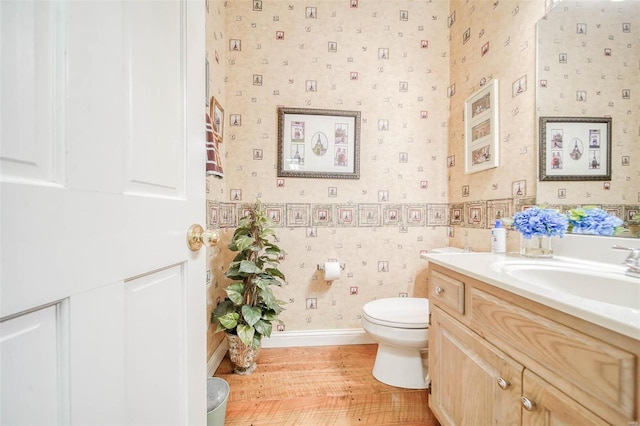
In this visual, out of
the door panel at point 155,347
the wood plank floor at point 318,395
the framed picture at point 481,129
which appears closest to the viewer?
the door panel at point 155,347

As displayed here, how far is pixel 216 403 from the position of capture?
1.08 meters

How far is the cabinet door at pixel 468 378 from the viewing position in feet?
2.46

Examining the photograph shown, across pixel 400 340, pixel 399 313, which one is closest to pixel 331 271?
pixel 399 313

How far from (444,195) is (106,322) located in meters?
2.13

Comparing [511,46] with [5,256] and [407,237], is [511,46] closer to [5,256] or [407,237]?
[407,237]

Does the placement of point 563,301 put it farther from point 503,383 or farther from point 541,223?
point 541,223

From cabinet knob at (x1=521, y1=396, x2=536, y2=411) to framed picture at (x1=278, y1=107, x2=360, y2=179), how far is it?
152 centimetres

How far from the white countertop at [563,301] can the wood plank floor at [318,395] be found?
0.84 metres

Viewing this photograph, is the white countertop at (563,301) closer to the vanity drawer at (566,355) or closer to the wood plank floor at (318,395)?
the vanity drawer at (566,355)

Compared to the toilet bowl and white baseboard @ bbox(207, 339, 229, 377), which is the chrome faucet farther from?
white baseboard @ bbox(207, 339, 229, 377)

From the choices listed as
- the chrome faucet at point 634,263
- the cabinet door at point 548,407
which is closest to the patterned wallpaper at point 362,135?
the chrome faucet at point 634,263

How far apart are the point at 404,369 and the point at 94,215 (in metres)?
1.62

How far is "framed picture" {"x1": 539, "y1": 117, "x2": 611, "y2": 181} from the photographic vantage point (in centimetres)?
106

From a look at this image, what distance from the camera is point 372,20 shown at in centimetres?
196
